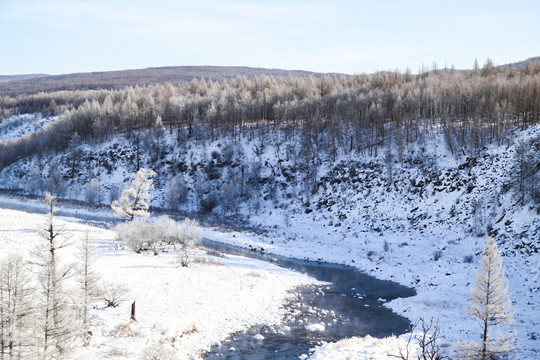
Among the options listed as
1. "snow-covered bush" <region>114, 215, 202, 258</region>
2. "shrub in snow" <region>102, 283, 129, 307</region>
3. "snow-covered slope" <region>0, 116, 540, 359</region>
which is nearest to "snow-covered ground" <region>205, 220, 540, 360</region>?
"snow-covered slope" <region>0, 116, 540, 359</region>

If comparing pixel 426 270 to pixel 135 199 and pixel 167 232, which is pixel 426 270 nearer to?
pixel 167 232

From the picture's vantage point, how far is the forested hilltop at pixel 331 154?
4753 cm

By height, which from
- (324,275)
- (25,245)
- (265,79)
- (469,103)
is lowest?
(324,275)

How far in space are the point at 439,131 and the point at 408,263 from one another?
3513 cm

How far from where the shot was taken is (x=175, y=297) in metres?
27.0

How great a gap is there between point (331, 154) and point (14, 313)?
207 feet

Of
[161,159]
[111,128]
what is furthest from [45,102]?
[161,159]

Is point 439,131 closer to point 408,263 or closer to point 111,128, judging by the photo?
point 408,263

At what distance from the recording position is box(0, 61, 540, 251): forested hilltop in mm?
47531

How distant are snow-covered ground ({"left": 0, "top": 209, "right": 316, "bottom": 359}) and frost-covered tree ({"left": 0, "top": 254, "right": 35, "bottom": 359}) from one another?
2342 millimetres

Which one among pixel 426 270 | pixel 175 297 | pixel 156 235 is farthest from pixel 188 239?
pixel 426 270

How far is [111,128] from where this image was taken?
350 ft

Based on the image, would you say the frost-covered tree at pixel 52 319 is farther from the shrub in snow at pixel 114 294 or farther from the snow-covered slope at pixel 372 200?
the snow-covered slope at pixel 372 200

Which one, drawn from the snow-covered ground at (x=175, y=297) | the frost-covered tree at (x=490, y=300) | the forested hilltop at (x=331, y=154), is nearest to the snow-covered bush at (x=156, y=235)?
the snow-covered ground at (x=175, y=297)
